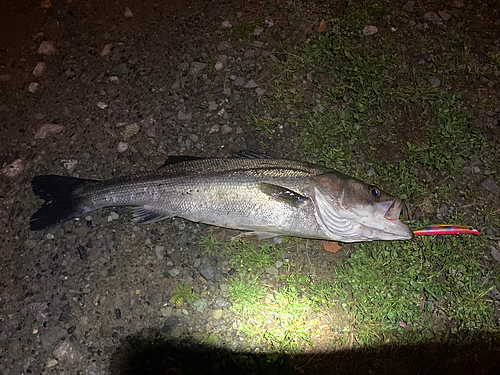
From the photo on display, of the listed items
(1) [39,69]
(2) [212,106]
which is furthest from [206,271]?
(1) [39,69]

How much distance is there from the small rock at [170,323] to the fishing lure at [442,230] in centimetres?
290

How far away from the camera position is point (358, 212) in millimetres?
3416

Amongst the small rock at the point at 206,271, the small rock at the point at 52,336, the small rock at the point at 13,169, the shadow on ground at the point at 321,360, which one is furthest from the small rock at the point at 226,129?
the small rock at the point at 52,336

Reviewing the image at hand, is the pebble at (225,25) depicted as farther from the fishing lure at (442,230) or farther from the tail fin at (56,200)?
the fishing lure at (442,230)

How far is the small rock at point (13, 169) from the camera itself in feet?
13.6

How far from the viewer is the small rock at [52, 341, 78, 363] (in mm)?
3576

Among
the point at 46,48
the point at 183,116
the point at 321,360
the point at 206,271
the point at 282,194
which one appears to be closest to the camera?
the point at 282,194

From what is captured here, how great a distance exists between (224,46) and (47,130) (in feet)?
8.72

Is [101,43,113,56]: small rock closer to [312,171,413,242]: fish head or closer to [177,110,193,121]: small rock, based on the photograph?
[177,110,193,121]: small rock

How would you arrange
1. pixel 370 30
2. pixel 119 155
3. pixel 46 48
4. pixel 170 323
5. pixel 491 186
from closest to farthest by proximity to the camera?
pixel 170 323 < pixel 491 186 < pixel 119 155 < pixel 370 30 < pixel 46 48

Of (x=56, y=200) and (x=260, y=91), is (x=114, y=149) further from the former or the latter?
(x=260, y=91)

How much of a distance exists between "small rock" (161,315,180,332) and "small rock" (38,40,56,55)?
4077mm

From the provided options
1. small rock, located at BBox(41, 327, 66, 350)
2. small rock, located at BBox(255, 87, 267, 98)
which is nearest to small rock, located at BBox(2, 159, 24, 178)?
small rock, located at BBox(41, 327, 66, 350)

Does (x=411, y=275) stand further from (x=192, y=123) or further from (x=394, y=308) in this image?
(x=192, y=123)
